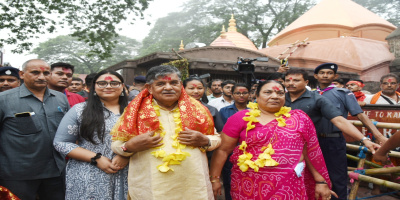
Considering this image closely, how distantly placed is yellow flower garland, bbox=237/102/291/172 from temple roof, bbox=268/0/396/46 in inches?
621

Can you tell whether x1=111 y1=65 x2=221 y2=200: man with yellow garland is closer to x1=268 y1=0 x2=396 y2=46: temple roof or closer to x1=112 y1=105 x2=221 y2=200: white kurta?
x1=112 y1=105 x2=221 y2=200: white kurta

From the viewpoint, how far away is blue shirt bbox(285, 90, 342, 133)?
2.81 m

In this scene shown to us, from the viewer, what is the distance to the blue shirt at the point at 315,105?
2810 mm

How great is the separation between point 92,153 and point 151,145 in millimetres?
538

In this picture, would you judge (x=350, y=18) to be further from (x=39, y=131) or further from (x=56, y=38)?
(x=56, y=38)

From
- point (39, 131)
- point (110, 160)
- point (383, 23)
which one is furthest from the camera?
point (383, 23)

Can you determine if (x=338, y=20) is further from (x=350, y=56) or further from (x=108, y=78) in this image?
(x=108, y=78)

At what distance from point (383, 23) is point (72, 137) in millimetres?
18960

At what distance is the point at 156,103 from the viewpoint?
7.25 feet

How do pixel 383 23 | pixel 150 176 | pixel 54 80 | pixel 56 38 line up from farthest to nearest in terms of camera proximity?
pixel 56 38, pixel 383 23, pixel 54 80, pixel 150 176

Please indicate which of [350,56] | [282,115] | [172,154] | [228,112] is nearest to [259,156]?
[282,115]

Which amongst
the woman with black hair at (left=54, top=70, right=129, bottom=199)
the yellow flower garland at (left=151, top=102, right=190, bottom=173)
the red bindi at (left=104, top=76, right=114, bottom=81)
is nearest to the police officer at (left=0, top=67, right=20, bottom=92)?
the woman with black hair at (left=54, top=70, right=129, bottom=199)

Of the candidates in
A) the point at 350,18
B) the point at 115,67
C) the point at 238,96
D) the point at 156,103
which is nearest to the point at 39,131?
the point at 156,103

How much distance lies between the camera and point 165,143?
2043 millimetres
